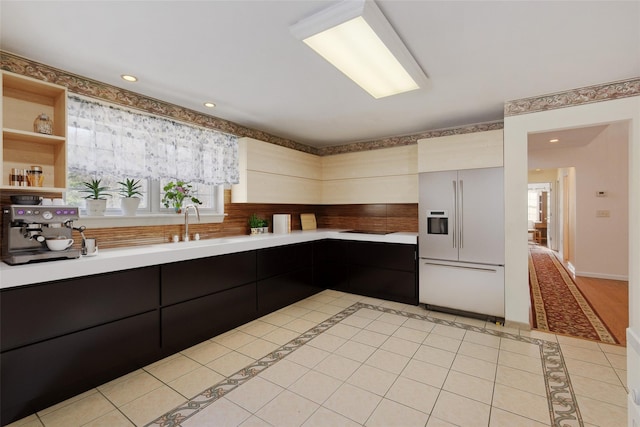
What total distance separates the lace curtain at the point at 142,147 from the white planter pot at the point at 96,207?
25 cm

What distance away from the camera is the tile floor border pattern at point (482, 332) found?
1746 mm

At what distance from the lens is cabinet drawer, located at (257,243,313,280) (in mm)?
3342

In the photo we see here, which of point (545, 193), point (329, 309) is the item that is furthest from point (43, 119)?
point (545, 193)

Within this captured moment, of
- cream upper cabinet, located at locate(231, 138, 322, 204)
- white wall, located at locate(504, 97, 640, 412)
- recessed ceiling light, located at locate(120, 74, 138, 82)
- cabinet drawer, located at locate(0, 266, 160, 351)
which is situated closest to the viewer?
cabinet drawer, located at locate(0, 266, 160, 351)

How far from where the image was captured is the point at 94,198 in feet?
8.25

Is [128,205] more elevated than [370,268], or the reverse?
[128,205]

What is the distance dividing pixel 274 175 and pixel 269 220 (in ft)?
2.52

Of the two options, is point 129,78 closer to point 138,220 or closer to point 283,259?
point 138,220

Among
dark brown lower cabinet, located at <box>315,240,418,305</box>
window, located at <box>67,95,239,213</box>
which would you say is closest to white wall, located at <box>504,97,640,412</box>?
dark brown lower cabinet, located at <box>315,240,418,305</box>

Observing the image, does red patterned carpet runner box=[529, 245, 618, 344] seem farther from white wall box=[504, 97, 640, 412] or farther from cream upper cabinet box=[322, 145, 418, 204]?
cream upper cabinet box=[322, 145, 418, 204]

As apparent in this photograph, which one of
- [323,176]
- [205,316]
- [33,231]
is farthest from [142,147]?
[323,176]

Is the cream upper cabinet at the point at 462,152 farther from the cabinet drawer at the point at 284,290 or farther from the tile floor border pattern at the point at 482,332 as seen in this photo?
the cabinet drawer at the point at 284,290

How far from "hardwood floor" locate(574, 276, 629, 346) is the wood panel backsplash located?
233cm

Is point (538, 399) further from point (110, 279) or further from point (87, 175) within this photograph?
point (87, 175)
